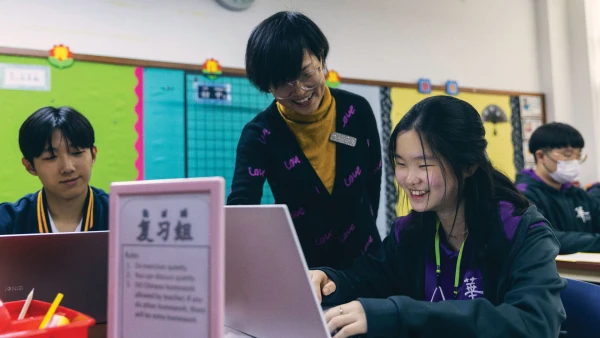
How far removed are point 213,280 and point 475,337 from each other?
45cm

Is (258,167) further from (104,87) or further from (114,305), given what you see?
(104,87)

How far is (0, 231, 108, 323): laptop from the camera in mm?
830

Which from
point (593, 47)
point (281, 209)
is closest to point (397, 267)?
point (281, 209)

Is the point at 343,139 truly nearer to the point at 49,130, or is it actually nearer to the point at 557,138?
the point at 49,130

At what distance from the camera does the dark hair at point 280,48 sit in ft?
4.04

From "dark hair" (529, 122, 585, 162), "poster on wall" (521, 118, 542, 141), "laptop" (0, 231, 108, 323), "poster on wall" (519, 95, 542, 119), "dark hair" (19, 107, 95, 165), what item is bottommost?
"laptop" (0, 231, 108, 323)

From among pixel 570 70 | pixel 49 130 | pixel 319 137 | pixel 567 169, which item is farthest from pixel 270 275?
pixel 570 70

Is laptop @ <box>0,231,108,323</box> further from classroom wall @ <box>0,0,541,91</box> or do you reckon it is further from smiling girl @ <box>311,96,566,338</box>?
classroom wall @ <box>0,0,541,91</box>

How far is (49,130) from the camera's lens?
1472 millimetres

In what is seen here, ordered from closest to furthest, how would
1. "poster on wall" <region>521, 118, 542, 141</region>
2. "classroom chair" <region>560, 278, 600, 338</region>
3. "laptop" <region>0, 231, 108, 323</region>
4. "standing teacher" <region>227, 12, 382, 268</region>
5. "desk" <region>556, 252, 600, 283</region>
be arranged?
"laptop" <region>0, 231, 108, 323</region>
"classroom chair" <region>560, 278, 600, 338</region>
"standing teacher" <region>227, 12, 382, 268</region>
"desk" <region>556, 252, 600, 283</region>
"poster on wall" <region>521, 118, 542, 141</region>

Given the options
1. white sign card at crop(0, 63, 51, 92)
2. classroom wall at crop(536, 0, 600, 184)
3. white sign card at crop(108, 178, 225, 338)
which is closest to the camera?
white sign card at crop(108, 178, 225, 338)

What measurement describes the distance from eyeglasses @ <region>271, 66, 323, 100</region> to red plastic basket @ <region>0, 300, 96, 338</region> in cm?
75

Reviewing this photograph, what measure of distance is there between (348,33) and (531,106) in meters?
1.64

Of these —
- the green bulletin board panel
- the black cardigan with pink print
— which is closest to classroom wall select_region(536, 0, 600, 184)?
the black cardigan with pink print
